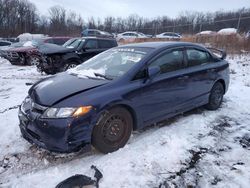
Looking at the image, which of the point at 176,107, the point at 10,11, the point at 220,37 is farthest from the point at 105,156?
the point at 10,11

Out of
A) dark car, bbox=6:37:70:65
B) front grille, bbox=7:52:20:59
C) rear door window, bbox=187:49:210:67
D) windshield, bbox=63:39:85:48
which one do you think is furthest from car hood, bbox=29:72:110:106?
front grille, bbox=7:52:20:59

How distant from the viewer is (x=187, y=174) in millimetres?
3297

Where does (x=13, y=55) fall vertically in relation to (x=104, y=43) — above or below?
below

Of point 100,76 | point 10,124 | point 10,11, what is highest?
point 10,11

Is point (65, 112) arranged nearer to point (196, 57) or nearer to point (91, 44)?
point (196, 57)

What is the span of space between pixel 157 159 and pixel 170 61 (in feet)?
6.11

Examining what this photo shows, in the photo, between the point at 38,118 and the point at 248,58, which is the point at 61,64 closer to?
the point at 38,118

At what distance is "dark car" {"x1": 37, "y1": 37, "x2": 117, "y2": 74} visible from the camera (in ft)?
31.2

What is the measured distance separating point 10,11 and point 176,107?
67082 millimetres

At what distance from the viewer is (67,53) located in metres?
9.80

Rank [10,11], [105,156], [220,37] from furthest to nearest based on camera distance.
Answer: [10,11] < [220,37] < [105,156]

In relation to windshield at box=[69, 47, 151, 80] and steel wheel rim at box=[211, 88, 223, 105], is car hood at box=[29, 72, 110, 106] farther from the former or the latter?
steel wheel rim at box=[211, 88, 223, 105]

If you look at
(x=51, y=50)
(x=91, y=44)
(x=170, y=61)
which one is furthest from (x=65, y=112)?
(x=91, y=44)

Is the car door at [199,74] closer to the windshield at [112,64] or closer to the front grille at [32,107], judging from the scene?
the windshield at [112,64]
